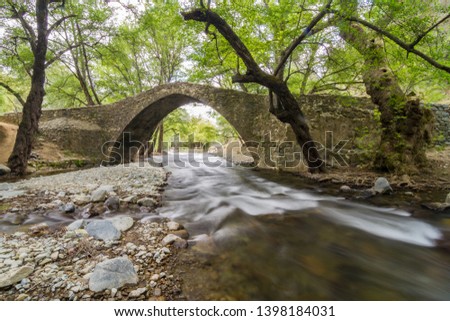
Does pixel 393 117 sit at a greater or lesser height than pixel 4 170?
greater

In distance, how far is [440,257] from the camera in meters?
2.44

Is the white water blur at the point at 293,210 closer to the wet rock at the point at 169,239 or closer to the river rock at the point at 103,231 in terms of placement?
the wet rock at the point at 169,239

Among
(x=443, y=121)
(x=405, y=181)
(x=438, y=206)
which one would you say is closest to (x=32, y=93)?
(x=438, y=206)

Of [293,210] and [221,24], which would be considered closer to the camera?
[293,210]

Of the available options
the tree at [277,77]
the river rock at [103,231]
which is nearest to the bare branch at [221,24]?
the tree at [277,77]

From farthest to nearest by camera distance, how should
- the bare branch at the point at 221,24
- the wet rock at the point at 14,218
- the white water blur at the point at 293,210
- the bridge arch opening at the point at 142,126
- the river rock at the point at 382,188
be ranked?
the bridge arch opening at the point at 142,126 < the bare branch at the point at 221,24 < the river rock at the point at 382,188 < the white water blur at the point at 293,210 < the wet rock at the point at 14,218

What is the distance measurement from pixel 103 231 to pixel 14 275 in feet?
2.67

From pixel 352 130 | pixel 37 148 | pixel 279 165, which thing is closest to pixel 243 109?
pixel 279 165

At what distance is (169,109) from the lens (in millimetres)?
12906

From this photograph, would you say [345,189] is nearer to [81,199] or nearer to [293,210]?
[293,210]

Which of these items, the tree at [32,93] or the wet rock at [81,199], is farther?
the tree at [32,93]

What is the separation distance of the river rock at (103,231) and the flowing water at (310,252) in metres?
0.91

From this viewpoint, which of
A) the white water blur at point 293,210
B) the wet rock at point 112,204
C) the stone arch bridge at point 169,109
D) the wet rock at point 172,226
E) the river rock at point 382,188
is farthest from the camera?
the stone arch bridge at point 169,109

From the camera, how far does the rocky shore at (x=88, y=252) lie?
4.98 ft
